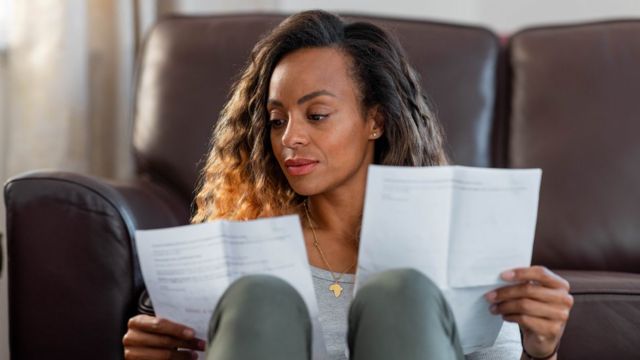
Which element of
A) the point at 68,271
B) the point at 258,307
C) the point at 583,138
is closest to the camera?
the point at 258,307

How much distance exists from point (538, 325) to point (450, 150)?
840 mm

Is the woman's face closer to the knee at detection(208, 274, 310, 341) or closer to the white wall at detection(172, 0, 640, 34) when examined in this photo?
the knee at detection(208, 274, 310, 341)

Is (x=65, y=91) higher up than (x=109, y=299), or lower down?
higher up

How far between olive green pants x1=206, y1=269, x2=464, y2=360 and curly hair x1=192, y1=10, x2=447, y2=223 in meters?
0.39

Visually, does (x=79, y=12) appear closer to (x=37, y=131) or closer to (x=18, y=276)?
(x=37, y=131)

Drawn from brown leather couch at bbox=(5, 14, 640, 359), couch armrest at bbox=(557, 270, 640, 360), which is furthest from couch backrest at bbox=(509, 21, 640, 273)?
couch armrest at bbox=(557, 270, 640, 360)

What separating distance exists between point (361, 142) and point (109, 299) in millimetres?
Answer: 450

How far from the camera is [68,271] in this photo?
1.50 metres

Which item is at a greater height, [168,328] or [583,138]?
[583,138]

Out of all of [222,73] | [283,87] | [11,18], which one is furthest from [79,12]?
[283,87]

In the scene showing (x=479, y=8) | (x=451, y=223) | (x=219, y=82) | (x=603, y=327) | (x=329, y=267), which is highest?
(x=479, y=8)

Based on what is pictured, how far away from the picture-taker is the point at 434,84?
76.6 inches

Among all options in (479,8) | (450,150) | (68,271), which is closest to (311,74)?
(68,271)

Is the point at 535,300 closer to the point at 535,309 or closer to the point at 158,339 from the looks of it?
the point at 535,309
